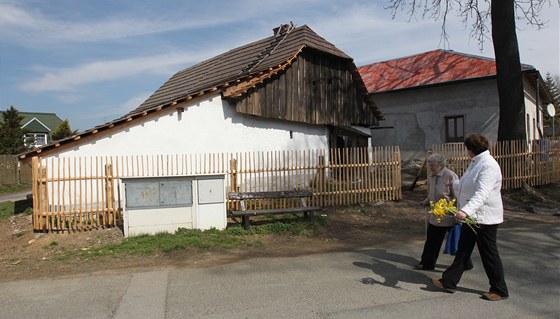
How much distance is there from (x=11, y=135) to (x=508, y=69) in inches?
1382

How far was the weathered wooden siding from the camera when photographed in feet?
46.1

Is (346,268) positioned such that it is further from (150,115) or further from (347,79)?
(347,79)

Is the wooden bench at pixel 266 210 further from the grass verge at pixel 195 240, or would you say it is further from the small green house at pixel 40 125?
the small green house at pixel 40 125

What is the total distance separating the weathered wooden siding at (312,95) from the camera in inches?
553

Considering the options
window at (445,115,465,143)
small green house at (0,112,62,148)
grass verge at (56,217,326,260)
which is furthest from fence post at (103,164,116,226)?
small green house at (0,112,62,148)

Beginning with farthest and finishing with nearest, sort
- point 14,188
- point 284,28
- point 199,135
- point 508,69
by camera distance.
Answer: point 14,188 → point 284,28 → point 508,69 → point 199,135

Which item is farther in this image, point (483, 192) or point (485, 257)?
point (485, 257)

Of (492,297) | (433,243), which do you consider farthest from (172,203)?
(492,297)

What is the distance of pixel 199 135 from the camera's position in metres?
12.9

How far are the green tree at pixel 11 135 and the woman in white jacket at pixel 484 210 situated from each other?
36592 mm

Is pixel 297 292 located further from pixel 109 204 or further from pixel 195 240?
pixel 109 204

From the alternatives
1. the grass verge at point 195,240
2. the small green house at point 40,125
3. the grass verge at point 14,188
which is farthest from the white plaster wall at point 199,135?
the small green house at point 40,125

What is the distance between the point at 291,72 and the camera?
15.0 m

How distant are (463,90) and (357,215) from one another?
13.8 m
